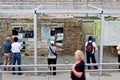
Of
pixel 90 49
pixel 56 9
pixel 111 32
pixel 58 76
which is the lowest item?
pixel 58 76

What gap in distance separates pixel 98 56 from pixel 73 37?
8.54 feet

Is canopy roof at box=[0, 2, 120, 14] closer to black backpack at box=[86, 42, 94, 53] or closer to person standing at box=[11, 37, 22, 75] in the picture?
black backpack at box=[86, 42, 94, 53]

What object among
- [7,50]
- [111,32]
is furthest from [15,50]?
[111,32]

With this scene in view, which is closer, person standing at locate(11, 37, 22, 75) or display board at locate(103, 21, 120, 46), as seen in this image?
person standing at locate(11, 37, 22, 75)

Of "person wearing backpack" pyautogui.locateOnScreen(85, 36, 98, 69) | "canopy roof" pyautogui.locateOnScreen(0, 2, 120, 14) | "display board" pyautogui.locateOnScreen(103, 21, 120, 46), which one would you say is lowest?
"person wearing backpack" pyautogui.locateOnScreen(85, 36, 98, 69)

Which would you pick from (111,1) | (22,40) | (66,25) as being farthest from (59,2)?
(22,40)

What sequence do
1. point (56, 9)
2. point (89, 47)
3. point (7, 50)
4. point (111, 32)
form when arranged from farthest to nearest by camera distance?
point (56, 9) < point (111, 32) < point (89, 47) < point (7, 50)

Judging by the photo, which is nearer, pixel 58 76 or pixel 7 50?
pixel 58 76

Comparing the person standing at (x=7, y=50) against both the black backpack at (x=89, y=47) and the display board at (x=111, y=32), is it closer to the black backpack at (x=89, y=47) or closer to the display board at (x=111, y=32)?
the black backpack at (x=89, y=47)

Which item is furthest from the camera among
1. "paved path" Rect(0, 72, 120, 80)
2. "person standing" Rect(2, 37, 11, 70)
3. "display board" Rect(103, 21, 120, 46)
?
"display board" Rect(103, 21, 120, 46)

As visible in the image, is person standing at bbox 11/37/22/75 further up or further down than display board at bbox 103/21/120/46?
further down

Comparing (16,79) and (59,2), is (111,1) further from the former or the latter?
(16,79)

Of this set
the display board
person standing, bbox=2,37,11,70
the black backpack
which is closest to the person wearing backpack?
the black backpack

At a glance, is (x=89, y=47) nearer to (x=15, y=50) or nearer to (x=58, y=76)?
(x=15, y=50)
